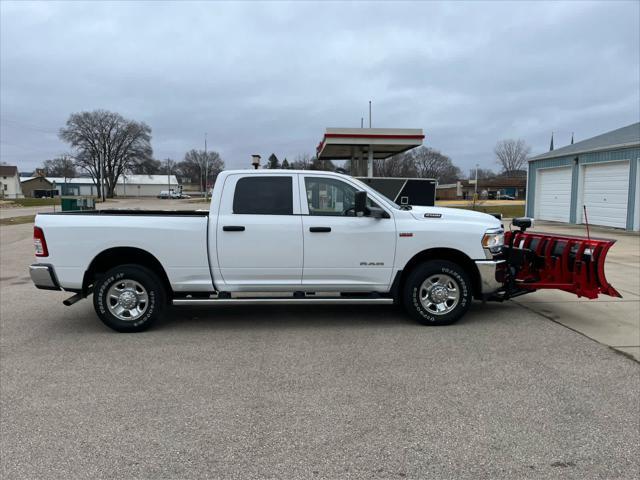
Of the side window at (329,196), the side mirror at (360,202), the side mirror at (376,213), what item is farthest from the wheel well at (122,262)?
the side mirror at (376,213)

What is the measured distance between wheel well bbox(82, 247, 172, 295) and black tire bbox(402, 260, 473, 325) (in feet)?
9.95

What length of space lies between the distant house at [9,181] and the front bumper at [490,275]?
119 m

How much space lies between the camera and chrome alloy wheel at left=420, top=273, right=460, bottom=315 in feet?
20.7

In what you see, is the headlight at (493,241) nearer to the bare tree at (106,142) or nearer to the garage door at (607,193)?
the garage door at (607,193)

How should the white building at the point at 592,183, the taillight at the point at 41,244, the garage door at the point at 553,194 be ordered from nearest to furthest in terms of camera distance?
the taillight at the point at 41,244 → the white building at the point at 592,183 → the garage door at the point at 553,194

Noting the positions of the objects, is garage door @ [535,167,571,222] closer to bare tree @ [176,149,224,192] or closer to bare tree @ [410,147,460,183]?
bare tree @ [410,147,460,183]

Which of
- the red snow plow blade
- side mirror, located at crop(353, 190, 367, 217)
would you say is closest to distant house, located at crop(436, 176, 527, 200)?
the red snow plow blade

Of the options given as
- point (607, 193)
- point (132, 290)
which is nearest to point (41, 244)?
point (132, 290)

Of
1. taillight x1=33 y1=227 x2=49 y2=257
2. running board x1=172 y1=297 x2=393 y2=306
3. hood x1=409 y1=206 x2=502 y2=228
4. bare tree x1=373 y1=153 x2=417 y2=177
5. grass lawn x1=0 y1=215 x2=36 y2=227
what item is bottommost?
grass lawn x1=0 y1=215 x2=36 y2=227

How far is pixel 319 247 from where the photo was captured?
6184 mm

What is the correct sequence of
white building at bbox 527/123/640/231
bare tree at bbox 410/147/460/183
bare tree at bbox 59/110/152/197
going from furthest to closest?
bare tree at bbox 410/147/460/183 < bare tree at bbox 59/110/152/197 < white building at bbox 527/123/640/231

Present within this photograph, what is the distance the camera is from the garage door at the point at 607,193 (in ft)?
65.5

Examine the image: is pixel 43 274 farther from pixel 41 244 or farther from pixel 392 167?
pixel 392 167

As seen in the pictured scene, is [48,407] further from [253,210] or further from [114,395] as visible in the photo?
[253,210]
